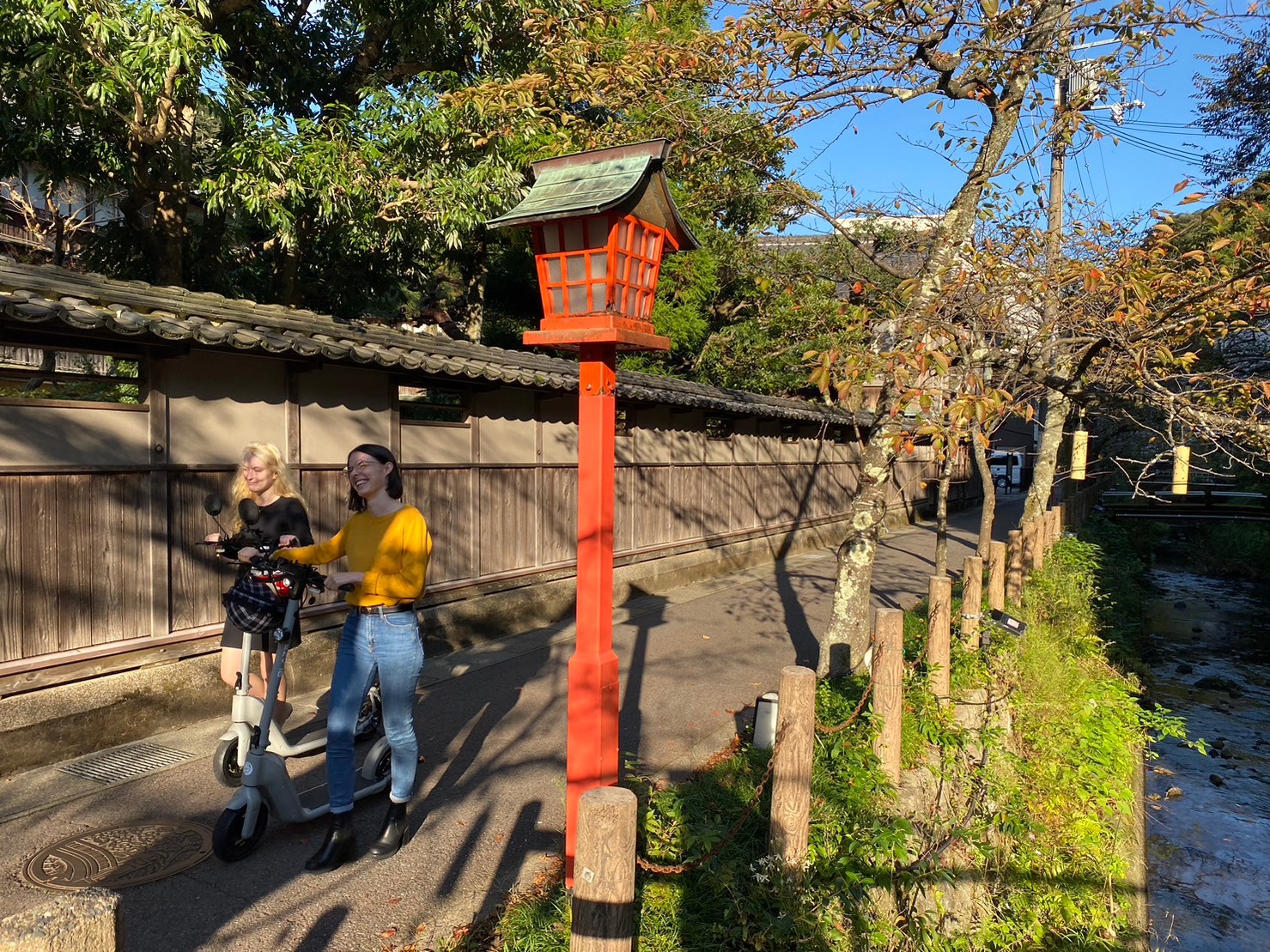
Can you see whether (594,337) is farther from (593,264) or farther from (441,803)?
(441,803)

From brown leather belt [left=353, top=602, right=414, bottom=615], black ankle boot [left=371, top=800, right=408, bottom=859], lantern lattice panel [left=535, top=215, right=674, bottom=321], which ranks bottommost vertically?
black ankle boot [left=371, top=800, right=408, bottom=859]

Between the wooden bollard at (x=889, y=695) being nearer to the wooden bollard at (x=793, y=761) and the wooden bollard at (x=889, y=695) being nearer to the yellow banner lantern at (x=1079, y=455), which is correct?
the wooden bollard at (x=793, y=761)

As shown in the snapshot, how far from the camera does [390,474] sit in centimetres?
420

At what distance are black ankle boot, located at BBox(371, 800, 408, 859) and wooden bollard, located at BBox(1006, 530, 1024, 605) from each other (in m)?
7.63

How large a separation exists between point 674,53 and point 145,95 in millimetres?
5085

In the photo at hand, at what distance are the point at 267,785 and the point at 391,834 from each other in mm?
686

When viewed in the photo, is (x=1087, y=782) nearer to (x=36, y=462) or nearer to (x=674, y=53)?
(x=674, y=53)

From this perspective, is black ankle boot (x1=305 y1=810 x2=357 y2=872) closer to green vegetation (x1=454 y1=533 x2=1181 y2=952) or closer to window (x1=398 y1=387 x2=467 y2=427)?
green vegetation (x1=454 y1=533 x2=1181 y2=952)

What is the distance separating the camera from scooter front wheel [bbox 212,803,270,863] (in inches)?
165

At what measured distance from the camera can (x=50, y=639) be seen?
5.68m

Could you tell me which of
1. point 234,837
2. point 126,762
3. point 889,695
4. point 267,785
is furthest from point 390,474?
point 126,762

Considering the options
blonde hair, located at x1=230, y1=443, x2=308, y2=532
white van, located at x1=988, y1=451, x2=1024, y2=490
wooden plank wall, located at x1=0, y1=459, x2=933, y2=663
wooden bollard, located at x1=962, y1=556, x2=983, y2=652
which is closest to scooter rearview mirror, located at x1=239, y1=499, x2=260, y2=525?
blonde hair, located at x1=230, y1=443, x2=308, y2=532

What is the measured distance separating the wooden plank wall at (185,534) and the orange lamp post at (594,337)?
10.8ft

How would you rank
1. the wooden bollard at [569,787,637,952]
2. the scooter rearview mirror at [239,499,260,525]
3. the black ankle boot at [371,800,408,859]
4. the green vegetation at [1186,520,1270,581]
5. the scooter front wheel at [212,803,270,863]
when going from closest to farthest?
the wooden bollard at [569,787,637,952], the scooter rearview mirror at [239,499,260,525], the scooter front wheel at [212,803,270,863], the black ankle boot at [371,800,408,859], the green vegetation at [1186,520,1270,581]
